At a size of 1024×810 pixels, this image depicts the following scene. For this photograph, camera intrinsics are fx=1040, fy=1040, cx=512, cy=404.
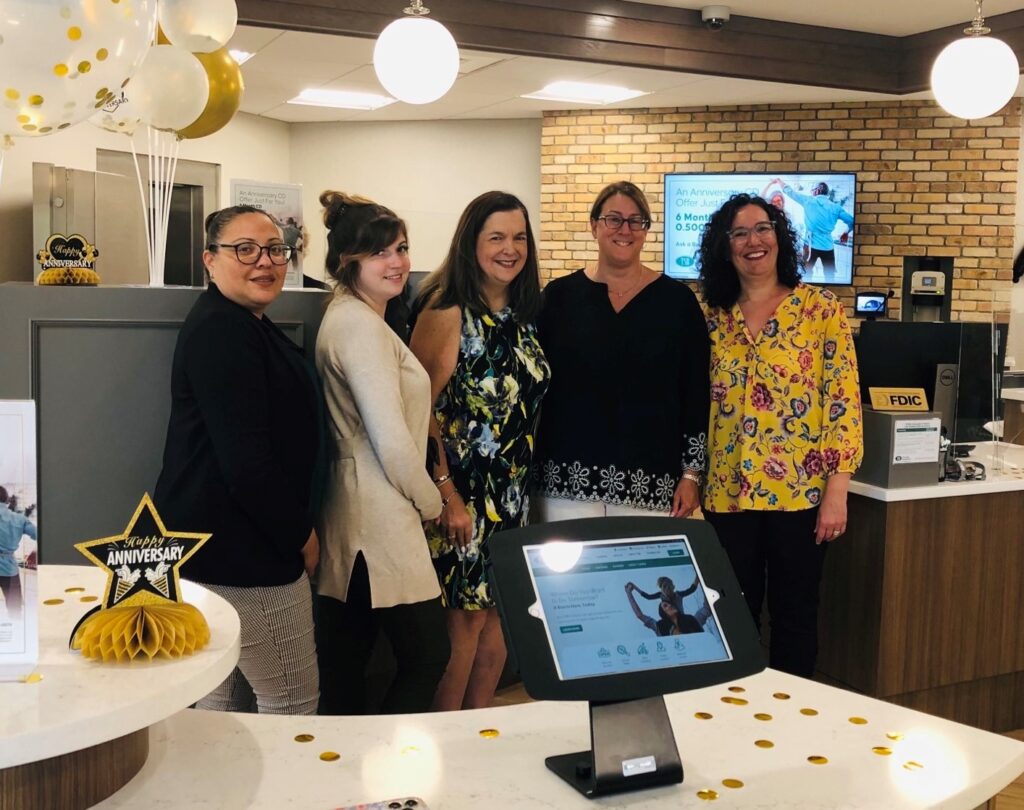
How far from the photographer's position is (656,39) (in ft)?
19.0

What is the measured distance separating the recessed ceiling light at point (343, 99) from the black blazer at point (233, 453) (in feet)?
20.3

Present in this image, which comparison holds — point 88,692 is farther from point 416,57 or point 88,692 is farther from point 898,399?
point 416,57

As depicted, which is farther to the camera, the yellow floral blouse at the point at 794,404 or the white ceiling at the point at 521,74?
the white ceiling at the point at 521,74

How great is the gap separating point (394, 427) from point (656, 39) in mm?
4206

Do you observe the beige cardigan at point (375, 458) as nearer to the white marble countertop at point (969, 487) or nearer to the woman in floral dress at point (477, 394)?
the woman in floral dress at point (477, 394)

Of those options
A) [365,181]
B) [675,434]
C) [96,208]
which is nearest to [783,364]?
[675,434]

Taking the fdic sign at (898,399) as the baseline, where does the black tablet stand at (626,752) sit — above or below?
below

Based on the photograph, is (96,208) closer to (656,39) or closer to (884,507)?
(656,39)

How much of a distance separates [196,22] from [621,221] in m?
1.21

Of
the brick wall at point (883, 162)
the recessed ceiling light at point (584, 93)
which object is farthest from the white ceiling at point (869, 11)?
the recessed ceiling light at point (584, 93)

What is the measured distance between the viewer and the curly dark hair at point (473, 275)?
2.62 m

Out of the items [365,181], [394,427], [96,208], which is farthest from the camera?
[365,181]

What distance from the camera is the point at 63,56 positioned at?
1501 millimetres

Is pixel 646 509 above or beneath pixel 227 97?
beneath
